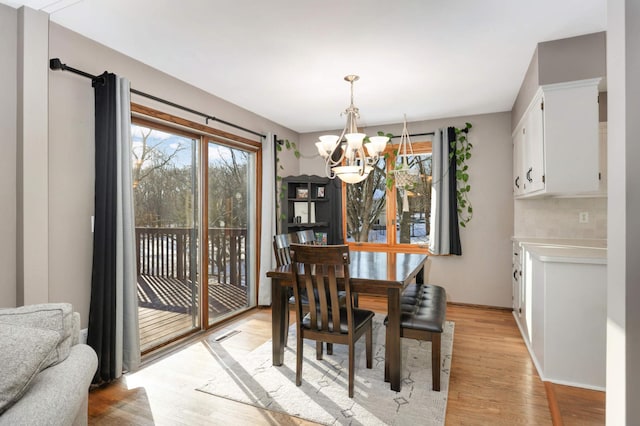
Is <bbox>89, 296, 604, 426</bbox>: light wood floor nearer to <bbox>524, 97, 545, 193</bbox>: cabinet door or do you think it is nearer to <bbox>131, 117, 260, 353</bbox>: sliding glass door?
<bbox>131, 117, 260, 353</bbox>: sliding glass door

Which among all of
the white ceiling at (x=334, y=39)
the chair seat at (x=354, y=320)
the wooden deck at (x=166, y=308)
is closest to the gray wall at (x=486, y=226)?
the white ceiling at (x=334, y=39)

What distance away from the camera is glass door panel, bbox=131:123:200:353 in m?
3.04

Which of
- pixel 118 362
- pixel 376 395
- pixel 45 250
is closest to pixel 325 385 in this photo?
pixel 376 395

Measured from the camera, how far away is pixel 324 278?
7.59ft

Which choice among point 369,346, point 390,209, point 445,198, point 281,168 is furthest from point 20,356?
point 390,209

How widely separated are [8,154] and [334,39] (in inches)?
87.1

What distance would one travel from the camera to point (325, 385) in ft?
7.90

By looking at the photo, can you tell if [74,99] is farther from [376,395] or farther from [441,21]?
[376,395]

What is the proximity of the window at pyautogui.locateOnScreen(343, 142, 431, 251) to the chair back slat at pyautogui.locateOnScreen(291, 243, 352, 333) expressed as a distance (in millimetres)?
2640

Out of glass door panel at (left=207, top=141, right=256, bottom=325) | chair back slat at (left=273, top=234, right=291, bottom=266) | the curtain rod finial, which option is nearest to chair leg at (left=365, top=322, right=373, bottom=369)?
chair back slat at (left=273, top=234, right=291, bottom=266)

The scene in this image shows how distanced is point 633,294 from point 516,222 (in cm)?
323

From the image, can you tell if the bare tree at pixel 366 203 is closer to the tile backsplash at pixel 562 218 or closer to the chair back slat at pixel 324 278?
the tile backsplash at pixel 562 218

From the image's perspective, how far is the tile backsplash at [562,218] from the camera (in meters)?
3.32

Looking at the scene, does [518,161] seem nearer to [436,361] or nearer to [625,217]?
[436,361]
